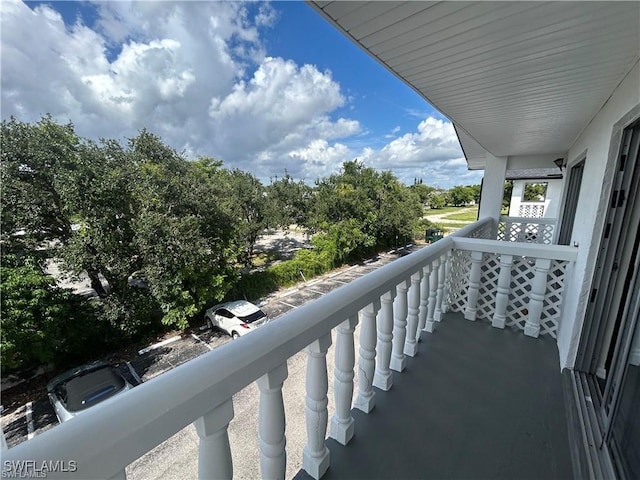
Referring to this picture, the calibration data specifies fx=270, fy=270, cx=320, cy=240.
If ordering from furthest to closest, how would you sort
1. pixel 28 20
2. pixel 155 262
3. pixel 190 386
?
pixel 155 262, pixel 28 20, pixel 190 386

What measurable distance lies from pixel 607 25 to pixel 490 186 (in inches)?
166

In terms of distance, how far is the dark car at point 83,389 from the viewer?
4.88 meters

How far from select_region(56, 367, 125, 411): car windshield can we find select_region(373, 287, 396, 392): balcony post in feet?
18.6

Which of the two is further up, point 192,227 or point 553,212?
point 553,212

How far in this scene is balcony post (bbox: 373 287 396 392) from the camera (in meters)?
1.39

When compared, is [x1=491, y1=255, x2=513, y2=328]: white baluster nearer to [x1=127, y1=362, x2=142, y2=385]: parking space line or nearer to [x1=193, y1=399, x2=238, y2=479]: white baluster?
[x1=193, y1=399, x2=238, y2=479]: white baluster

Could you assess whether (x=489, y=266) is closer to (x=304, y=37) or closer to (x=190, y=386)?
(x=190, y=386)

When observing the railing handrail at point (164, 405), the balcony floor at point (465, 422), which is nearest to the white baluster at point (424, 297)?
the balcony floor at point (465, 422)

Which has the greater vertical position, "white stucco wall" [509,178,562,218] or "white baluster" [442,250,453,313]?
"white stucco wall" [509,178,562,218]

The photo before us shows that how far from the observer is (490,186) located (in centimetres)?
494

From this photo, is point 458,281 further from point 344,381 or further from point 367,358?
point 344,381

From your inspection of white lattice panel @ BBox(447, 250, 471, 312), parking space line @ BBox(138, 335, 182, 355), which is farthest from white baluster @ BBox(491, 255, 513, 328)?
parking space line @ BBox(138, 335, 182, 355)

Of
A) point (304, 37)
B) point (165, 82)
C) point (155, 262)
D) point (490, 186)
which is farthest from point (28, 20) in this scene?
point (155, 262)

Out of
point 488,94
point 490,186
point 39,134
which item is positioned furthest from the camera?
point 39,134
